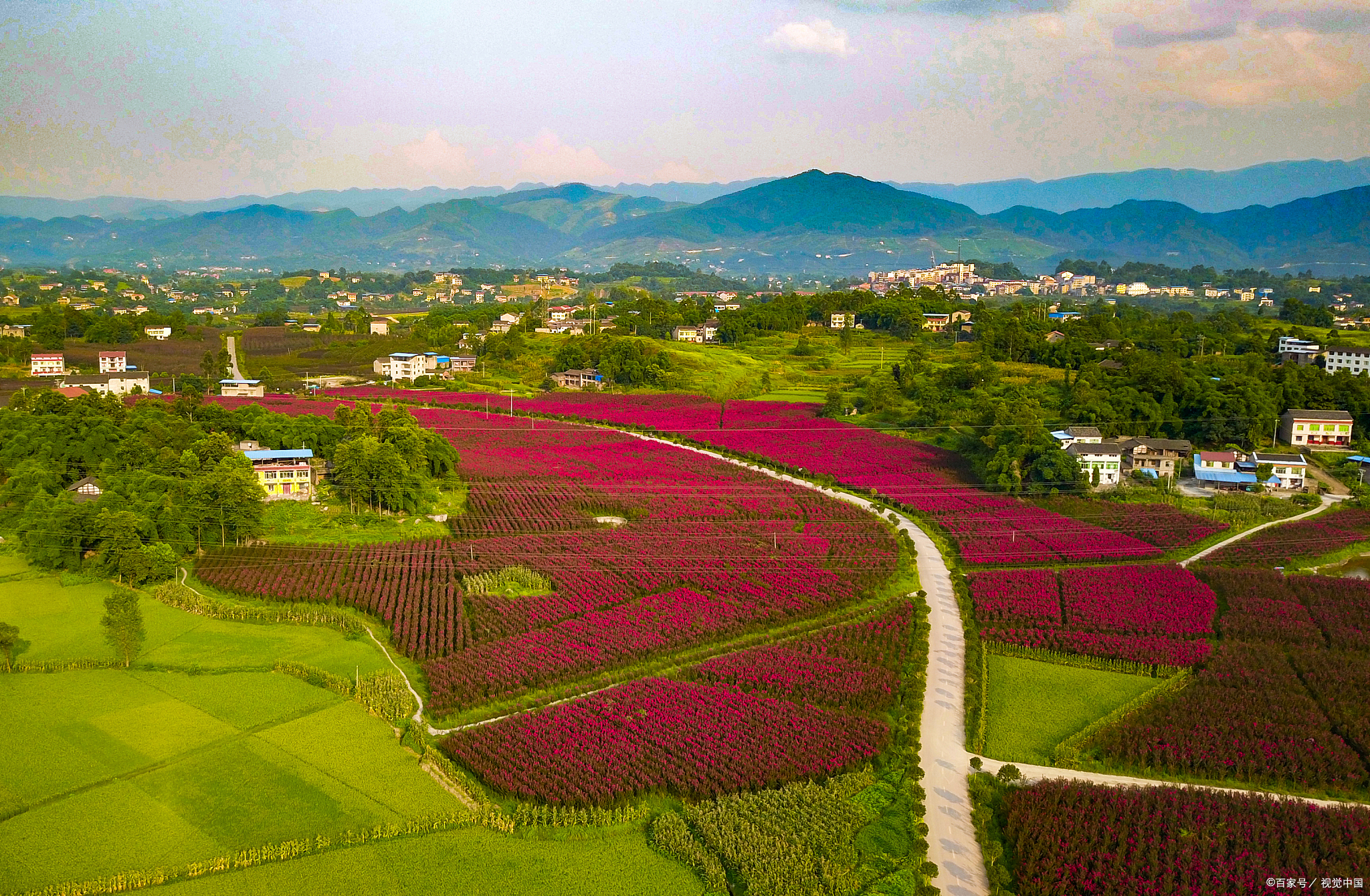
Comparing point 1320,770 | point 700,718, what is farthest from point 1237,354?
point 700,718

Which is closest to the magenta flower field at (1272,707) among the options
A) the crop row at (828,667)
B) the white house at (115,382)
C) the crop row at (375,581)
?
the crop row at (828,667)

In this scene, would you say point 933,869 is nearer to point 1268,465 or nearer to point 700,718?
point 700,718

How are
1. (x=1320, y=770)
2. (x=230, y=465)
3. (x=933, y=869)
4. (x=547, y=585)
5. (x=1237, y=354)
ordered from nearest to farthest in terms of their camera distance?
(x=933, y=869), (x=1320, y=770), (x=547, y=585), (x=230, y=465), (x=1237, y=354)

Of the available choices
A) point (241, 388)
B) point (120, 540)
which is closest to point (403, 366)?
point (241, 388)

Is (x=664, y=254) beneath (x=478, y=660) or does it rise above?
above

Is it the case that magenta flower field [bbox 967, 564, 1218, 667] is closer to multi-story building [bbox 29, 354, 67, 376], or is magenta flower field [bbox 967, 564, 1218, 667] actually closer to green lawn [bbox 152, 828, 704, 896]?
green lawn [bbox 152, 828, 704, 896]

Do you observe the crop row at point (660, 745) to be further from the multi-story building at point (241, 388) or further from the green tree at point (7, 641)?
the multi-story building at point (241, 388)

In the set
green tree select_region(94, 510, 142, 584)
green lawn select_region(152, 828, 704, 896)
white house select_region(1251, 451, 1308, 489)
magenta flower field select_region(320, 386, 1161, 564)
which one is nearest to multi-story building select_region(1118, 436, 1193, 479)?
white house select_region(1251, 451, 1308, 489)
